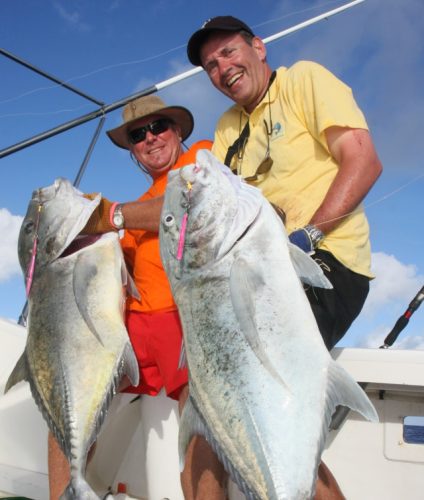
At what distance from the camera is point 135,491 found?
3.53 meters

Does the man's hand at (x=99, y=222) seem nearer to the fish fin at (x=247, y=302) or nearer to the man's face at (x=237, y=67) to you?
the man's face at (x=237, y=67)

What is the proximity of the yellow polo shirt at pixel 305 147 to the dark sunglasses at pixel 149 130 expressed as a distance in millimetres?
768

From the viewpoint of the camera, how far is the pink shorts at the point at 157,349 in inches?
114

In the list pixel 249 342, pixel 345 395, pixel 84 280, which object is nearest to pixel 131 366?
pixel 84 280

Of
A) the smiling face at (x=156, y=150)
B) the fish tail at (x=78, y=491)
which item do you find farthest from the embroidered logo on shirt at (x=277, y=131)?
the fish tail at (x=78, y=491)

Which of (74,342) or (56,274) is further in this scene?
(56,274)

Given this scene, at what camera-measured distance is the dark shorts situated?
2.44 meters

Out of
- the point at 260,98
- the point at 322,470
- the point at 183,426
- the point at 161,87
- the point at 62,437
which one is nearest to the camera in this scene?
the point at 183,426

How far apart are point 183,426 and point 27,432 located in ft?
7.03

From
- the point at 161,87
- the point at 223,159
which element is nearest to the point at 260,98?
the point at 223,159

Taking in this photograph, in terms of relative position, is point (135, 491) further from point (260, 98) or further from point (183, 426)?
point (260, 98)

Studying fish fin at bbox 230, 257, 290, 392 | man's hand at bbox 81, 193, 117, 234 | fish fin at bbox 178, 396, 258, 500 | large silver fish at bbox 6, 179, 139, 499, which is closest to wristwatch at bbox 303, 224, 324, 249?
fish fin at bbox 230, 257, 290, 392

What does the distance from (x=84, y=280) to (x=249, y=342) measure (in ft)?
3.67

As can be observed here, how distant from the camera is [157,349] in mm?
2953
